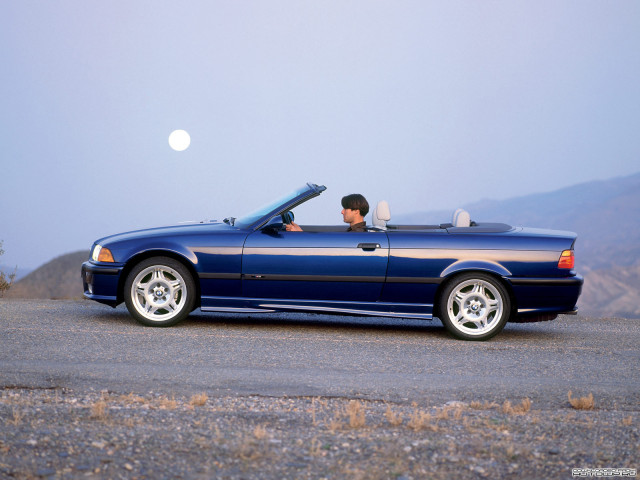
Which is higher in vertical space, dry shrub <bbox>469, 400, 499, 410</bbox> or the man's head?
the man's head

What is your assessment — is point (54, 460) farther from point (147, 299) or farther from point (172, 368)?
point (147, 299)

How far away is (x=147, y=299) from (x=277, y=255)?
4.72 feet

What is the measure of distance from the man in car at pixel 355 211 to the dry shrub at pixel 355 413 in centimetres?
351

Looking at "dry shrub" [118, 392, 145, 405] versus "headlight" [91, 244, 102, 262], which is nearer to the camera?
"dry shrub" [118, 392, 145, 405]

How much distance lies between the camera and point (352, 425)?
4.15 m

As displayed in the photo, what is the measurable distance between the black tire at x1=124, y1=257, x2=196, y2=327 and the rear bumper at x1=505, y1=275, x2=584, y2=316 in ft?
10.8

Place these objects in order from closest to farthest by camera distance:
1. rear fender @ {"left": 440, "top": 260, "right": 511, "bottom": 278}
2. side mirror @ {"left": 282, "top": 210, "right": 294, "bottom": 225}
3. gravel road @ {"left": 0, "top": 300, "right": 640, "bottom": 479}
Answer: gravel road @ {"left": 0, "top": 300, "right": 640, "bottom": 479}
rear fender @ {"left": 440, "top": 260, "right": 511, "bottom": 278}
side mirror @ {"left": 282, "top": 210, "right": 294, "bottom": 225}

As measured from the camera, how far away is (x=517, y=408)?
183 inches

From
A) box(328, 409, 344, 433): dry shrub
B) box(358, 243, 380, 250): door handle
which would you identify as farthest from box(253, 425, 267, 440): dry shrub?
box(358, 243, 380, 250): door handle

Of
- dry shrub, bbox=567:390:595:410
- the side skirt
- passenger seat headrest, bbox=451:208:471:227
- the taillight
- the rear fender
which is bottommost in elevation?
dry shrub, bbox=567:390:595:410

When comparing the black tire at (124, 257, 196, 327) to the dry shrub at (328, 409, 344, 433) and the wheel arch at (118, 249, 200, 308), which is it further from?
the dry shrub at (328, 409, 344, 433)

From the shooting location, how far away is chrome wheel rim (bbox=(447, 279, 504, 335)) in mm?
7551

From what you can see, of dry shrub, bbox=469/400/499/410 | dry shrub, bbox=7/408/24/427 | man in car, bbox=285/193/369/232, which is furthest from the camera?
man in car, bbox=285/193/369/232

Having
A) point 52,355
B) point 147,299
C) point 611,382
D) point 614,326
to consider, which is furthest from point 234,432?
point 614,326
